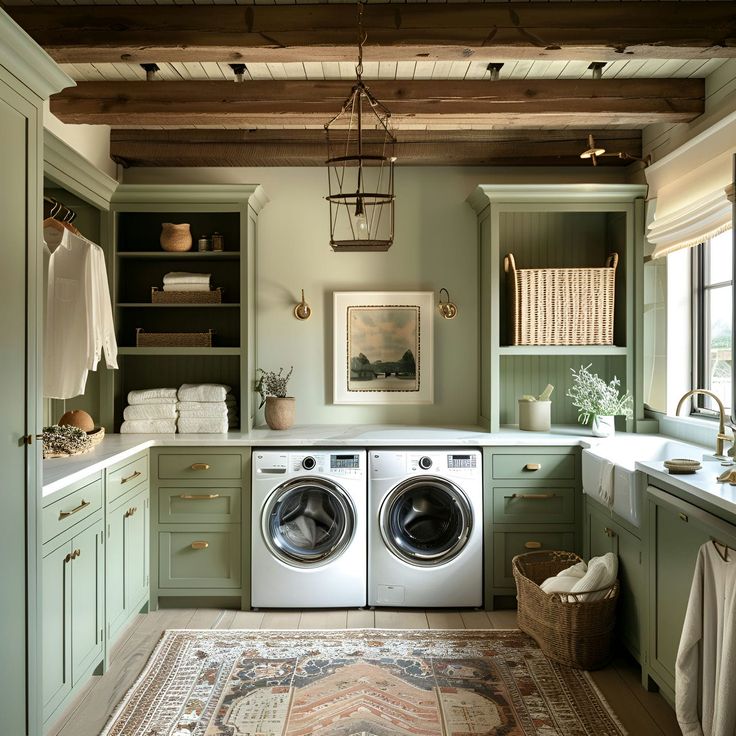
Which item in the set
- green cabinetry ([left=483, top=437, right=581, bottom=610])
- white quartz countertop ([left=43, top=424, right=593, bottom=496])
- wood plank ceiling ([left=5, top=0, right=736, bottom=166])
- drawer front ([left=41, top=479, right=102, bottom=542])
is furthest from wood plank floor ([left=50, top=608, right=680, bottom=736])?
wood plank ceiling ([left=5, top=0, right=736, bottom=166])

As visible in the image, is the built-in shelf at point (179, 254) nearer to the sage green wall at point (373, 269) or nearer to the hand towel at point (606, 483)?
the sage green wall at point (373, 269)

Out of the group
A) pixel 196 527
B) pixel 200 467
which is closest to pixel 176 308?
pixel 200 467

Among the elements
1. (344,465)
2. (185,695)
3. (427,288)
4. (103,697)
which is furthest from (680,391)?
(103,697)

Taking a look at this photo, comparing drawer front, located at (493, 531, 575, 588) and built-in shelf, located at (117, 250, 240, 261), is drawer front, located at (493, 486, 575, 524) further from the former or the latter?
built-in shelf, located at (117, 250, 240, 261)

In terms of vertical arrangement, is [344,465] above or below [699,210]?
below

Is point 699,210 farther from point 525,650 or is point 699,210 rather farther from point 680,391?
point 525,650

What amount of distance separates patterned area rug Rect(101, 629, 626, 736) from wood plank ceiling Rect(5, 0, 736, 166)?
2.62m

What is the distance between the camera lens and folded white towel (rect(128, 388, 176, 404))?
4.16m

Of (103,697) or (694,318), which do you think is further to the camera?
(694,318)

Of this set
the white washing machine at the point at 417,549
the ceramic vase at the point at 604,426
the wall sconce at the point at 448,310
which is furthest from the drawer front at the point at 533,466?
the wall sconce at the point at 448,310

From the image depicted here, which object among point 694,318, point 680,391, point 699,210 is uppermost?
point 699,210

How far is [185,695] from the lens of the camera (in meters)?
2.91

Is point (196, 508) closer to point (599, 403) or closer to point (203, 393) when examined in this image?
point (203, 393)

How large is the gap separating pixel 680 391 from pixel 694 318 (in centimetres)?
42
